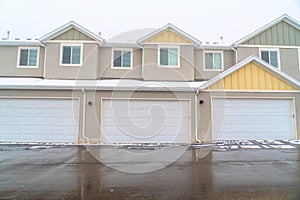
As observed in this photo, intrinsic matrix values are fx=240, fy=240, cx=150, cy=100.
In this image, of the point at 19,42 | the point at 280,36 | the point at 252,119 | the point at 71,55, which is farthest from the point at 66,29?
the point at 280,36

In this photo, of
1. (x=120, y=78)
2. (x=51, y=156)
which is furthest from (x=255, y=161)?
(x=120, y=78)

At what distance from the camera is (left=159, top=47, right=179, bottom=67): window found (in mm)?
13984

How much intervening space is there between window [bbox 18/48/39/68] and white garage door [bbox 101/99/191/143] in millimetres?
6379

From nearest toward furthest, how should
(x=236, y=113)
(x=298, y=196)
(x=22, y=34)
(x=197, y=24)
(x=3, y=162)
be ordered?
(x=298, y=196)
(x=3, y=162)
(x=236, y=113)
(x=22, y=34)
(x=197, y=24)

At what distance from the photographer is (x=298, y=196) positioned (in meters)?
3.80

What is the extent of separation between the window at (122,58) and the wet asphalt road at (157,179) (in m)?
8.39

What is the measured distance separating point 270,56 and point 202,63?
158 inches

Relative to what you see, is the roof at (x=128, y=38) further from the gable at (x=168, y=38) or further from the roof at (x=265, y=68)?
the roof at (x=265, y=68)

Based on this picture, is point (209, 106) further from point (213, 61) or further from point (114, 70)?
point (114, 70)

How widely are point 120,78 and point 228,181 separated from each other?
10.4m

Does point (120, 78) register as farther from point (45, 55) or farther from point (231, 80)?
point (231, 80)

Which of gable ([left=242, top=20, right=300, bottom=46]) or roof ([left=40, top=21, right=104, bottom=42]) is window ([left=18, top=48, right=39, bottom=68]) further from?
gable ([left=242, top=20, right=300, bottom=46])

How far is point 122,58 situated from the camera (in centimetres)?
1478

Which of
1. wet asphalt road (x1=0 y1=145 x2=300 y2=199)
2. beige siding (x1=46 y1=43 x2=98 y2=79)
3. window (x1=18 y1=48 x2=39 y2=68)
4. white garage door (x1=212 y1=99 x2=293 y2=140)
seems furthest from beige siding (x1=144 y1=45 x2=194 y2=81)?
wet asphalt road (x1=0 y1=145 x2=300 y2=199)
